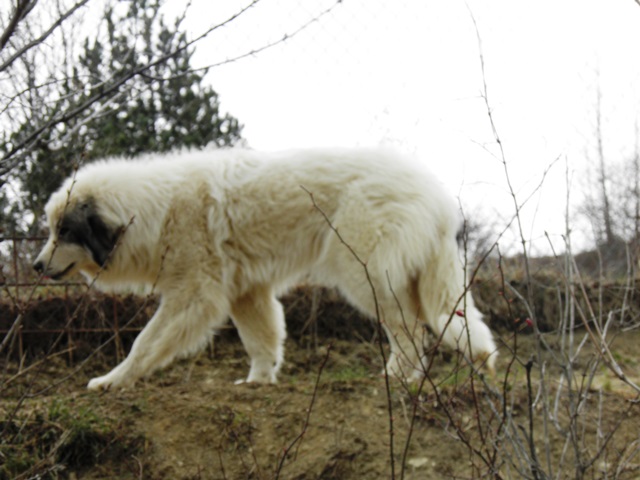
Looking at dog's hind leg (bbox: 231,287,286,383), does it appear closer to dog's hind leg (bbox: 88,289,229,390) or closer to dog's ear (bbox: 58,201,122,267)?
dog's hind leg (bbox: 88,289,229,390)

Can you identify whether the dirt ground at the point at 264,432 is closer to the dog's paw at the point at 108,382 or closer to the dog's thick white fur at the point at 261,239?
the dog's paw at the point at 108,382

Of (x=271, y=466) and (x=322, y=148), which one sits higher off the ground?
(x=322, y=148)

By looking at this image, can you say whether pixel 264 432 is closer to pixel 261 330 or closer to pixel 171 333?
pixel 171 333

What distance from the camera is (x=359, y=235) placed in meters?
4.32

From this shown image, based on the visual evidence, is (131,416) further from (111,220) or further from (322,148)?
(322,148)

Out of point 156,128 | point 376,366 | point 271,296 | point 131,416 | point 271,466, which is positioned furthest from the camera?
point 156,128

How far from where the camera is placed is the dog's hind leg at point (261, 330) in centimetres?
484

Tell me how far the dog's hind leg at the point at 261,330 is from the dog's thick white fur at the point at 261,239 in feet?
0.03

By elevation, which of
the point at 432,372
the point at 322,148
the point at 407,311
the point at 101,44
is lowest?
the point at 432,372

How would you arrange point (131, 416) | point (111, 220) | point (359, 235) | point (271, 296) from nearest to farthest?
point (131, 416) < point (359, 235) < point (111, 220) < point (271, 296)

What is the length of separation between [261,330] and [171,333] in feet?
2.51

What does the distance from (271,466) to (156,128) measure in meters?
5.80

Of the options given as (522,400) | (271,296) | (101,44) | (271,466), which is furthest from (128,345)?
(522,400)

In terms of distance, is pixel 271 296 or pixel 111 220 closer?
pixel 111 220
